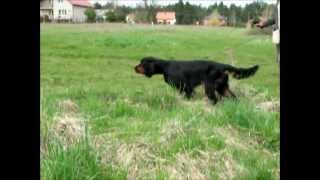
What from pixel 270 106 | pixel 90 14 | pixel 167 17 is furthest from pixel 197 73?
pixel 90 14

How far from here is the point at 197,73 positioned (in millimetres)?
6953

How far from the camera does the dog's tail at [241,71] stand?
6.79 meters

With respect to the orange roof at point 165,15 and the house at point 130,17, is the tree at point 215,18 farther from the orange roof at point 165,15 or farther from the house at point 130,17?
the house at point 130,17

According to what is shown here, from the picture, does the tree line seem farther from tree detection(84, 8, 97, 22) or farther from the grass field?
the grass field

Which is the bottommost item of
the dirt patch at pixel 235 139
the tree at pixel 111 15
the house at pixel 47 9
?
the dirt patch at pixel 235 139

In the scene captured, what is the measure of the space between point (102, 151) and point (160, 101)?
1953 mm

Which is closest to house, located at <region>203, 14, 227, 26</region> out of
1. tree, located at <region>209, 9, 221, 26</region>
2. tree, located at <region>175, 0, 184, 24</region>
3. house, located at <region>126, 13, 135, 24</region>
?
tree, located at <region>209, 9, 221, 26</region>

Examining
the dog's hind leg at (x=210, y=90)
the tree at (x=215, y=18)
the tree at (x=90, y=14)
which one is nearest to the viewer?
the tree at (x=90, y=14)

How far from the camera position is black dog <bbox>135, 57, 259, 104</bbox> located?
673 cm

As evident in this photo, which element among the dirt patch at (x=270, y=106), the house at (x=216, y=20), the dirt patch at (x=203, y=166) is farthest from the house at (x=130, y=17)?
the dirt patch at (x=270, y=106)

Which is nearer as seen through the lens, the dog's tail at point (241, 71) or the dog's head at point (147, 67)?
the dog's tail at point (241, 71)
